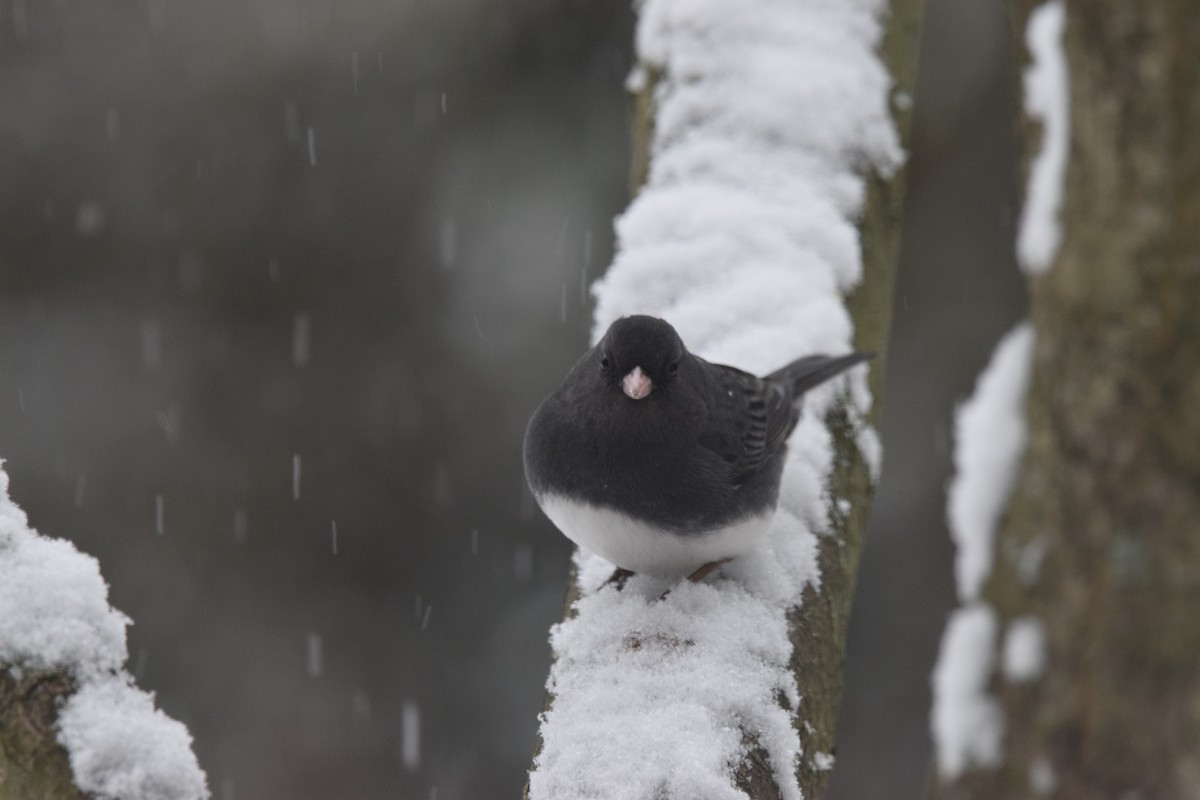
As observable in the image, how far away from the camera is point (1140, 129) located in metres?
0.62

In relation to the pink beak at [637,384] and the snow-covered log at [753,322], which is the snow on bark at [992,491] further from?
the pink beak at [637,384]

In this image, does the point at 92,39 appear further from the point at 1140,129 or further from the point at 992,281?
the point at 1140,129

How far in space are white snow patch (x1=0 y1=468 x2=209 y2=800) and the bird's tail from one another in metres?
1.31

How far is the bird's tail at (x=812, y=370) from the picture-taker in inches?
85.0

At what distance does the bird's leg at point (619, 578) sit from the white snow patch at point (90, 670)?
95 centimetres

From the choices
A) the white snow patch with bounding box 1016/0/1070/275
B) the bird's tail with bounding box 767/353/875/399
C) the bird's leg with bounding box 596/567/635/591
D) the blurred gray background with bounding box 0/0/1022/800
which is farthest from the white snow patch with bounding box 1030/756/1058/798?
the blurred gray background with bounding box 0/0/1022/800

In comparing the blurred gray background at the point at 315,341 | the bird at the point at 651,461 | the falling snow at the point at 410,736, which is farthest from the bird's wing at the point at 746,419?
the falling snow at the point at 410,736

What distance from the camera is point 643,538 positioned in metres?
1.89

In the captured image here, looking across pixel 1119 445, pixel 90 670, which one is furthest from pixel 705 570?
pixel 1119 445

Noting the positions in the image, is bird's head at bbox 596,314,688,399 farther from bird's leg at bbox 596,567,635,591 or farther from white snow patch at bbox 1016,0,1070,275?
white snow patch at bbox 1016,0,1070,275

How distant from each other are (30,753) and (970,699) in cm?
88

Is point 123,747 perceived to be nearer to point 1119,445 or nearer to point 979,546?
point 979,546

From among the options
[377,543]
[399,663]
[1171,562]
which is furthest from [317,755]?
[1171,562]

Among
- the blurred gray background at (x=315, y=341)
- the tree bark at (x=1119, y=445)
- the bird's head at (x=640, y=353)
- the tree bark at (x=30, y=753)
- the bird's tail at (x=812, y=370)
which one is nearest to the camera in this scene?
the tree bark at (x=1119, y=445)
